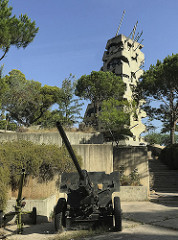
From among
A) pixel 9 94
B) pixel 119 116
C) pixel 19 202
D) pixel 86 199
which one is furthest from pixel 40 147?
pixel 9 94

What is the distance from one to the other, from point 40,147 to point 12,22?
835 cm

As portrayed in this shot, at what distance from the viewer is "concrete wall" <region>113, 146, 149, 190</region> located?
376 inches

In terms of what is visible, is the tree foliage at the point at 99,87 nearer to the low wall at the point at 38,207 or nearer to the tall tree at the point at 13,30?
the tall tree at the point at 13,30

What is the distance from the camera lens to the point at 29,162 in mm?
6418

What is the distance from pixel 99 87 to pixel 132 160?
2269 cm

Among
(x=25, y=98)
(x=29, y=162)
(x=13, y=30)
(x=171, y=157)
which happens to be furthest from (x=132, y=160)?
(x=25, y=98)

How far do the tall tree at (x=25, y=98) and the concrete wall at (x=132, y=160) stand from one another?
14340 millimetres

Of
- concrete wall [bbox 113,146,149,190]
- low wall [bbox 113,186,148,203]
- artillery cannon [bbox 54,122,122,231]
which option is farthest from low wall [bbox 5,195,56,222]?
concrete wall [bbox 113,146,149,190]

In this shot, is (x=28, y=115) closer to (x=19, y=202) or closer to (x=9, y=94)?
(x=9, y=94)

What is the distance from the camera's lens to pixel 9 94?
24422mm

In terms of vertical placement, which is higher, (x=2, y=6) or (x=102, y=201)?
(x=2, y=6)

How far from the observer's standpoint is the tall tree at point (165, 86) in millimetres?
22125

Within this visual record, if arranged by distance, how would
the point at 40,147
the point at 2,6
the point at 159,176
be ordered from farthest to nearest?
the point at 159,176 < the point at 2,6 < the point at 40,147

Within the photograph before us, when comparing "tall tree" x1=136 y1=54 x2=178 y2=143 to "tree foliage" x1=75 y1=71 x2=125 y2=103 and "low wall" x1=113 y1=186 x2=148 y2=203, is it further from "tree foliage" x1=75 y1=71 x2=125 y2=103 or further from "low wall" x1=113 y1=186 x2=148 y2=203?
"low wall" x1=113 y1=186 x2=148 y2=203
